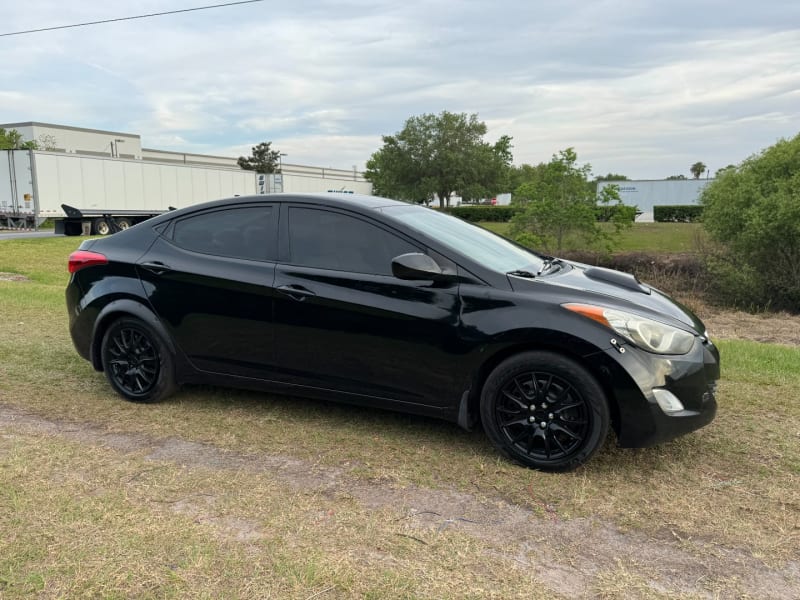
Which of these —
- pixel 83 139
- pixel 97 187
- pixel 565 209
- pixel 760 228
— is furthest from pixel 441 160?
pixel 83 139

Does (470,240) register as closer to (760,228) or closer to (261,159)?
(760,228)

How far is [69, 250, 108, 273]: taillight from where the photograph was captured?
4980mm

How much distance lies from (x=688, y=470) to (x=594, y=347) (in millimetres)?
968

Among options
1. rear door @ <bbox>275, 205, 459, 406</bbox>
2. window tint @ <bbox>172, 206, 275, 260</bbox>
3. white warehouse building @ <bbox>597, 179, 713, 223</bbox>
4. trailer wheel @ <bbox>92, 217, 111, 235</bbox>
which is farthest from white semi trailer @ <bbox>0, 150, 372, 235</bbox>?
white warehouse building @ <bbox>597, 179, 713, 223</bbox>

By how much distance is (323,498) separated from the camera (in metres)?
3.39

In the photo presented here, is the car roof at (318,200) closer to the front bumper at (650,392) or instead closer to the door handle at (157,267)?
the door handle at (157,267)

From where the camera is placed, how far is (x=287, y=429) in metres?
4.39

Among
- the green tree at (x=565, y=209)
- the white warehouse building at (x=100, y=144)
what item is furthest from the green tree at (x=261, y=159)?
the green tree at (x=565, y=209)

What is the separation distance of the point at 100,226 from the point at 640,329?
30126 mm

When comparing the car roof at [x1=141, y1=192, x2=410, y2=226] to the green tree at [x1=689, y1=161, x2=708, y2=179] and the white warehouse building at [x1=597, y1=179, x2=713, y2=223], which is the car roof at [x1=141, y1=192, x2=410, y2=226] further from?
the green tree at [x1=689, y1=161, x2=708, y2=179]

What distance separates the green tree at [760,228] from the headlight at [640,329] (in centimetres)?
931

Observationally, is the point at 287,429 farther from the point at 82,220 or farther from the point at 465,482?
the point at 82,220

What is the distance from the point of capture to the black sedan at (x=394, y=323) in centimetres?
360

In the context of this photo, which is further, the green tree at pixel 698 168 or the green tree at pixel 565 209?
the green tree at pixel 698 168
